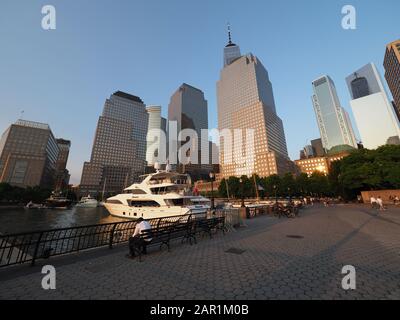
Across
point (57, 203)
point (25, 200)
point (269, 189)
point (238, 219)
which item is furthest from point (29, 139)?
point (238, 219)

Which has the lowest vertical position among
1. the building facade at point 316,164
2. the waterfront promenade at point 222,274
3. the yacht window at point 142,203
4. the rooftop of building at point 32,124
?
the waterfront promenade at point 222,274

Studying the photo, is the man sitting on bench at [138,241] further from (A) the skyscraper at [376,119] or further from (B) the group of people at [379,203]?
(A) the skyscraper at [376,119]

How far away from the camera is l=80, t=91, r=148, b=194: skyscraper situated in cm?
14150

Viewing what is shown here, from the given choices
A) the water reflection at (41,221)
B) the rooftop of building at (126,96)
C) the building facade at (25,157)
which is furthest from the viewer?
the rooftop of building at (126,96)

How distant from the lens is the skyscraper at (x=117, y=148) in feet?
464

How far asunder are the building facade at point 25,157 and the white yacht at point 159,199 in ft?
387

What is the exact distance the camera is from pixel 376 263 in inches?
238

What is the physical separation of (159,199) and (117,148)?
Answer: 5704 inches

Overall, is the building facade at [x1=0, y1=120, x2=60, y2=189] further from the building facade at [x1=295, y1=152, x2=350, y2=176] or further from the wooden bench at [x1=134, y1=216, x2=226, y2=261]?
the building facade at [x1=295, y1=152, x2=350, y2=176]

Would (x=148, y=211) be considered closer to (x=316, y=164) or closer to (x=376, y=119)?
(x=316, y=164)

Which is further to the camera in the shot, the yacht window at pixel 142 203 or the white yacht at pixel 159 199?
the yacht window at pixel 142 203

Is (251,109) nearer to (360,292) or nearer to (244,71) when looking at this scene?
(244,71)

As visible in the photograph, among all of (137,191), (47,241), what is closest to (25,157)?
(137,191)

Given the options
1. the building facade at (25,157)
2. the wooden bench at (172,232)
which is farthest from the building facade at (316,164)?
the building facade at (25,157)
